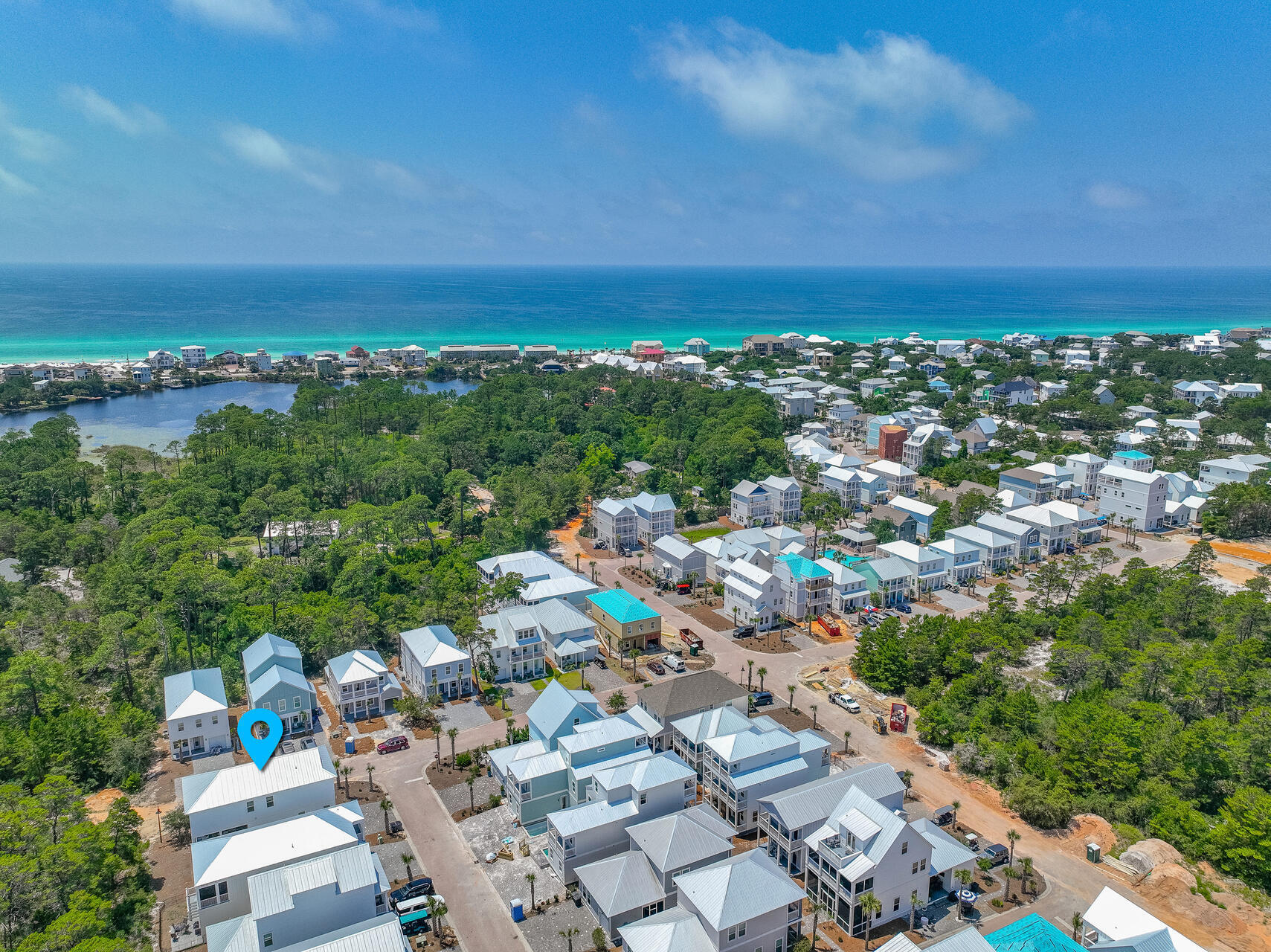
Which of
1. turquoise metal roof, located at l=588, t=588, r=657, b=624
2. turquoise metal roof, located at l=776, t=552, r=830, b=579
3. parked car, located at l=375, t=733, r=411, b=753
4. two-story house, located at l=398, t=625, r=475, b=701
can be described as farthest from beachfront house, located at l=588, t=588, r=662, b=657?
parked car, located at l=375, t=733, r=411, b=753

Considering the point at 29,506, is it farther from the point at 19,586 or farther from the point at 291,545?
the point at 291,545

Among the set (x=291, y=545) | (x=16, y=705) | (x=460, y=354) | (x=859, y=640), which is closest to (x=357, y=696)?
(x=16, y=705)

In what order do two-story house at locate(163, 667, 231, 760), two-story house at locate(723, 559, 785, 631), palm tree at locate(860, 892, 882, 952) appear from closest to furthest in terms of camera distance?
1. palm tree at locate(860, 892, 882, 952)
2. two-story house at locate(163, 667, 231, 760)
3. two-story house at locate(723, 559, 785, 631)

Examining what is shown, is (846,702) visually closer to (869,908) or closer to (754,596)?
(754,596)

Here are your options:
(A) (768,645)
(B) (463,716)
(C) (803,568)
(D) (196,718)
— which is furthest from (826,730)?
(D) (196,718)

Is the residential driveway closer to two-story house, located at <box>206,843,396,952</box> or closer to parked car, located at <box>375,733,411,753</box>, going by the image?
parked car, located at <box>375,733,411,753</box>

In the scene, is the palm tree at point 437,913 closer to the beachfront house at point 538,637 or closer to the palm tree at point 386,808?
Answer: the palm tree at point 386,808
